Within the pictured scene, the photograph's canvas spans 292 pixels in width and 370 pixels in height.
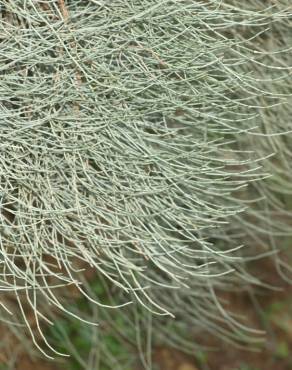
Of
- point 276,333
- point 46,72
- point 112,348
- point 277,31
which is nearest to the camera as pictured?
point 46,72

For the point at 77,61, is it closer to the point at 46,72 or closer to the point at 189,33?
the point at 46,72

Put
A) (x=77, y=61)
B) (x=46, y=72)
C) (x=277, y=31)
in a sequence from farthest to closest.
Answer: (x=277, y=31)
(x=46, y=72)
(x=77, y=61)

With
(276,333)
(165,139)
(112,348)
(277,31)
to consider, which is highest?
(165,139)

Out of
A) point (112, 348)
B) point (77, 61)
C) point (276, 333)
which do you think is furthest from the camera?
point (276, 333)

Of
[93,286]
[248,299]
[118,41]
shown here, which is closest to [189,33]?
[118,41]

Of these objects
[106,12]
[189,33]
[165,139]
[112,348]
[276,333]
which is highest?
[106,12]

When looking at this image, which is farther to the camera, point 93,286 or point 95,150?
point 93,286

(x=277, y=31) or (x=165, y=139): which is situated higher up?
(x=165, y=139)

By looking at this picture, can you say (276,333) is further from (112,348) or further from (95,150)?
(95,150)

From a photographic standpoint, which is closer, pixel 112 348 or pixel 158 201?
pixel 158 201

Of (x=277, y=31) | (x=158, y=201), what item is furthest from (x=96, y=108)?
(x=277, y=31)
